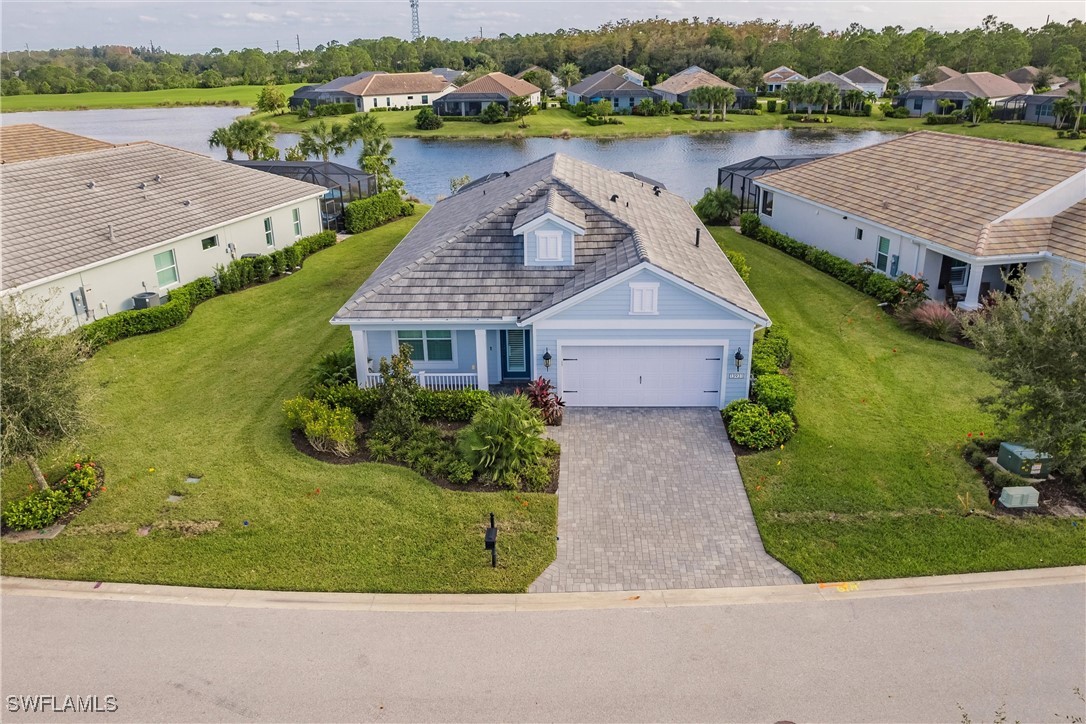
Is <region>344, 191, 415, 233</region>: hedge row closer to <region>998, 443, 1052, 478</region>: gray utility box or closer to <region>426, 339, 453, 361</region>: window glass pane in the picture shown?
<region>426, 339, 453, 361</region>: window glass pane

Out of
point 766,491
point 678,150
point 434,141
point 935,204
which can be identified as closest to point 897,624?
point 766,491

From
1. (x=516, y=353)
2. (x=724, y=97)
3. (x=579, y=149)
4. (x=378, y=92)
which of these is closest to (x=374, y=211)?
(x=516, y=353)

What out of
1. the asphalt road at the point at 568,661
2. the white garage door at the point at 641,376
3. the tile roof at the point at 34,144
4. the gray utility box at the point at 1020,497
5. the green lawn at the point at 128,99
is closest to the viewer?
the asphalt road at the point at 568,661

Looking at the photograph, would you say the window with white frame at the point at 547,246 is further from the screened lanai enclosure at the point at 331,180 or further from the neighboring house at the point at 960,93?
the neighboring house at the point at 960,93

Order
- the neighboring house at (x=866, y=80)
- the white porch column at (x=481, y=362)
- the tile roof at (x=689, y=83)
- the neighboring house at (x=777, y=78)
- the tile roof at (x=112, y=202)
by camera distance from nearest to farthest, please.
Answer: the white porch column at (x=481, y=362) → the tile roof at (x=112, y=202) → the tile roof at (x=689, y=83) → the neighboring house at (x=866, y=80) → the neighboring house at (x=777, y=78)

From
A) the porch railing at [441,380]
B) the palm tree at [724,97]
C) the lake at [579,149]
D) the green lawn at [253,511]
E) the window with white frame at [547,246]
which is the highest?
the palm tree at [724,97]

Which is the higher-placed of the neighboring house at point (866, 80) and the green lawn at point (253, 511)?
the neighboring house at point (866, 80)

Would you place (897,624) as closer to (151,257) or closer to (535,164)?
(535,164)

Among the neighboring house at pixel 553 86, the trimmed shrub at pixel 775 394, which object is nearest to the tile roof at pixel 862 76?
the neighboring house at pixel 553 86
